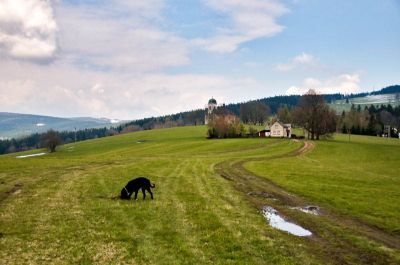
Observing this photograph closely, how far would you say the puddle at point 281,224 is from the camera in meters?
20.5

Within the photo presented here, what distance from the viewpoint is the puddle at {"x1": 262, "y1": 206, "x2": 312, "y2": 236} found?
67.4 feet

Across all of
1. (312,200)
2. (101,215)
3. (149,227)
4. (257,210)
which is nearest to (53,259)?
(149,227)

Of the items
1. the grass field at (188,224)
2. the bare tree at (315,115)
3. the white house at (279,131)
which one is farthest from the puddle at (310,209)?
the white house at (279,131)

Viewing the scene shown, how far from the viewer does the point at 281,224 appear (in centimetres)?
2230

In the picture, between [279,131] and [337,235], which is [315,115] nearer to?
[279,131]

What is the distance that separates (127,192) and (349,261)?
17154mm

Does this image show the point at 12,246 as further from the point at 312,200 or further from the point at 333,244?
the point at 312,200

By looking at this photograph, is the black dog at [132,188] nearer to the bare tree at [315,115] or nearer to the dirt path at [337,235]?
the dirt path at [337,235]

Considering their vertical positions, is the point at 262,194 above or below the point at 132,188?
below

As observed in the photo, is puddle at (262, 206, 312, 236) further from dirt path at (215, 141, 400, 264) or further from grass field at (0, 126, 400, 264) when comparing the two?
grass field at (0, 126, 400, 264)

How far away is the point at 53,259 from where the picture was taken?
15.2 metres

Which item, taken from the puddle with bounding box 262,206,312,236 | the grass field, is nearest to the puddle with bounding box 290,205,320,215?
the grass field

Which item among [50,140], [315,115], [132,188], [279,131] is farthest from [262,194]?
[50,140]

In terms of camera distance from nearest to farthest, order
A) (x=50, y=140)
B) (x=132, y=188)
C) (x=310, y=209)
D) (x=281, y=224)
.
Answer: (x=281, y=224)
(x=310, y=209)
(x=132, y=188)
(x=50, y=140)
